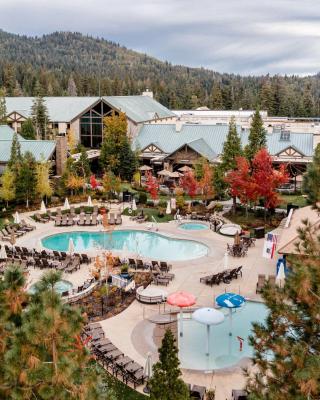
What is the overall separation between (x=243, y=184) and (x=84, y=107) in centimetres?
3259

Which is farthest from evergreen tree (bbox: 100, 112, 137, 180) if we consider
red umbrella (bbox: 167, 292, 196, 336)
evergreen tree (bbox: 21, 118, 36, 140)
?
red umbrella (bbox: 167, 292, 196, 336)

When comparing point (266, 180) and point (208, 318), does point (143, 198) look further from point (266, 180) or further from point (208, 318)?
point (208, 318)

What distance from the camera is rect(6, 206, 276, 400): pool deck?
51.4ft

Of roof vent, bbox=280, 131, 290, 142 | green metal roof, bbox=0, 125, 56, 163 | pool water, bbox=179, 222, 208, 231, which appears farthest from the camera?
roof vent, bbox=280, 131, 290, 142

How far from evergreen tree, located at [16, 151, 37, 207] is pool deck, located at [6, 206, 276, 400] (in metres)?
1.91

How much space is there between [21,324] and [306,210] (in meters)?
23.2

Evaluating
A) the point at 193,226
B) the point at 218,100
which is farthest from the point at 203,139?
the point at 218,100

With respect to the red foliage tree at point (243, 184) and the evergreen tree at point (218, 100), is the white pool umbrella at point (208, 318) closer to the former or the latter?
the red foliage tree at point (243, 184)

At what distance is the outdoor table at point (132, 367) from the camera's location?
15374mm

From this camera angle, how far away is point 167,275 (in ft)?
77.6

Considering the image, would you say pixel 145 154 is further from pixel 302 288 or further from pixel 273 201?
pixel 302 288

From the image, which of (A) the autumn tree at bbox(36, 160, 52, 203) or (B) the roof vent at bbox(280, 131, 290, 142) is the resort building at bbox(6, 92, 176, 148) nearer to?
(B) the roof vent at bbox(280, 131, 290, 142)

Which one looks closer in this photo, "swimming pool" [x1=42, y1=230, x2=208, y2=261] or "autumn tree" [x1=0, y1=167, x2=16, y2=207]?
"swimming pool" [x1=42, y1=230, x2=208, y2=261]

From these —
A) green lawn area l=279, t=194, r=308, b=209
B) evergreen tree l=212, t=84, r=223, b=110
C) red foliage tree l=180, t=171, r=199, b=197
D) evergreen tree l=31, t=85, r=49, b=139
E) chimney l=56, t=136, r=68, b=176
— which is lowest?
green lawn area l=279, t=194, r=308, b=209
